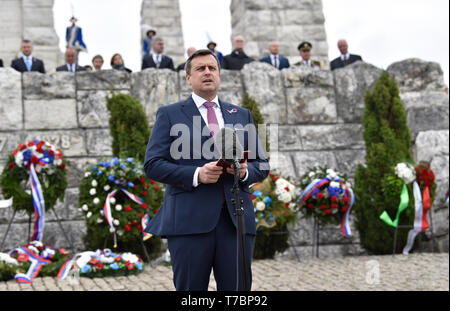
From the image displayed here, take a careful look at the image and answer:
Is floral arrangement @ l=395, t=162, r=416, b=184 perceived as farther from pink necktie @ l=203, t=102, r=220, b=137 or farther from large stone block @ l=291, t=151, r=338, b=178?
pink necktie @ l=203, t=102, r=220, b=137

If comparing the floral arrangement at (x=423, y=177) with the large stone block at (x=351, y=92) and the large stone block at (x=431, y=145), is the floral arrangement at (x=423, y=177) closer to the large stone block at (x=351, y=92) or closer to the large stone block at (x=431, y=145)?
the large stone block at (x=431, y=145)

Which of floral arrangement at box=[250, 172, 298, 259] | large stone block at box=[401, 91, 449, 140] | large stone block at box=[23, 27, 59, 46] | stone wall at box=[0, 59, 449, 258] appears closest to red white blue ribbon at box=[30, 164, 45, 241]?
stone wall at box=[0, 59, 449, 258]

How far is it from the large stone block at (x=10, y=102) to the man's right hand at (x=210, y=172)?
22.6ft

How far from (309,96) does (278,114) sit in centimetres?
63

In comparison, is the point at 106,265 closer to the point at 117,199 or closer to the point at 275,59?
the point at 117,199

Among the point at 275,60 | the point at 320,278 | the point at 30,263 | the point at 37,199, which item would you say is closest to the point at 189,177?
the point at 320,278

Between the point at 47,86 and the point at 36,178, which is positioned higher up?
the point at 47,86

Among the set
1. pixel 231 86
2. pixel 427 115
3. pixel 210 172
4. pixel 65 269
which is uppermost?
pixel 231 86

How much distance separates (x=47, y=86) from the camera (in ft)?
29.3

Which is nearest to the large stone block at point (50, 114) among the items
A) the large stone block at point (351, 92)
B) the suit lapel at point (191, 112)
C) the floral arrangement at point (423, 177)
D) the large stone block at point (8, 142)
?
the large stone block at point (8, 142)

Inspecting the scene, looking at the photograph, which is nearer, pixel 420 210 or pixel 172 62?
pixel 420 210

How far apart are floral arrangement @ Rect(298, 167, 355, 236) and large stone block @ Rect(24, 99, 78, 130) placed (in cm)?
370

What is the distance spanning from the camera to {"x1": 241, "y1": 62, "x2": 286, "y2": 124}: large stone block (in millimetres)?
9469

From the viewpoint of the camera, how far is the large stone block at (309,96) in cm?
967
